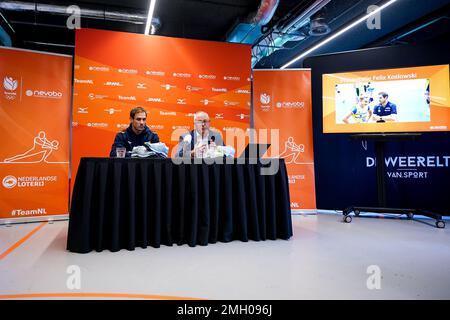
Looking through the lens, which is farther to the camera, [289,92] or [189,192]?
[289,92]

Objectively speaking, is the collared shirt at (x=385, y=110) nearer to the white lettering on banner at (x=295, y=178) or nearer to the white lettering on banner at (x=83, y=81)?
the white lettering on banner at (x=295, y=178)

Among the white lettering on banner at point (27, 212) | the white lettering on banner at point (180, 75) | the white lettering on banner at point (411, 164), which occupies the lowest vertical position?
the white lettering on banner at point (27, 212)

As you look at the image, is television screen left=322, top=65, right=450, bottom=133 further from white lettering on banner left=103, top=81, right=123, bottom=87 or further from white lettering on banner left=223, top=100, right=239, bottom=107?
white lettering on banner left=103, top=81, right=123, bottom=87

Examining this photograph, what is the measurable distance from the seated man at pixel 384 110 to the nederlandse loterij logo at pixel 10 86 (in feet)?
15.3

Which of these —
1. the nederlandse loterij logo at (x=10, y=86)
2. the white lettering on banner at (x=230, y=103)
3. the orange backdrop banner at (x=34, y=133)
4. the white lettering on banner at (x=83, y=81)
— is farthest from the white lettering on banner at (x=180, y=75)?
the nederlandse loterij logo at (x=10, y=86)

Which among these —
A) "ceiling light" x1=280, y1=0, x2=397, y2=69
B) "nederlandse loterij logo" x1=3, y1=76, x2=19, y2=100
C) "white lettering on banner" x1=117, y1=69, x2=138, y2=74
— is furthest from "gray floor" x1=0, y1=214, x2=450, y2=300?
"ceiling light" x1=280, y1=0, x2=397, y2=69

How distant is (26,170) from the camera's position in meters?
3.67

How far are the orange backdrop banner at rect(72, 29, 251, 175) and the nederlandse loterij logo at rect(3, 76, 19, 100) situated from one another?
0.68m

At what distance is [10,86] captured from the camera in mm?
3617

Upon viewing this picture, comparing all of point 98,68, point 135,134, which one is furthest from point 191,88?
point 135,134

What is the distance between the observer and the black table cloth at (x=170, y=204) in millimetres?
2250
